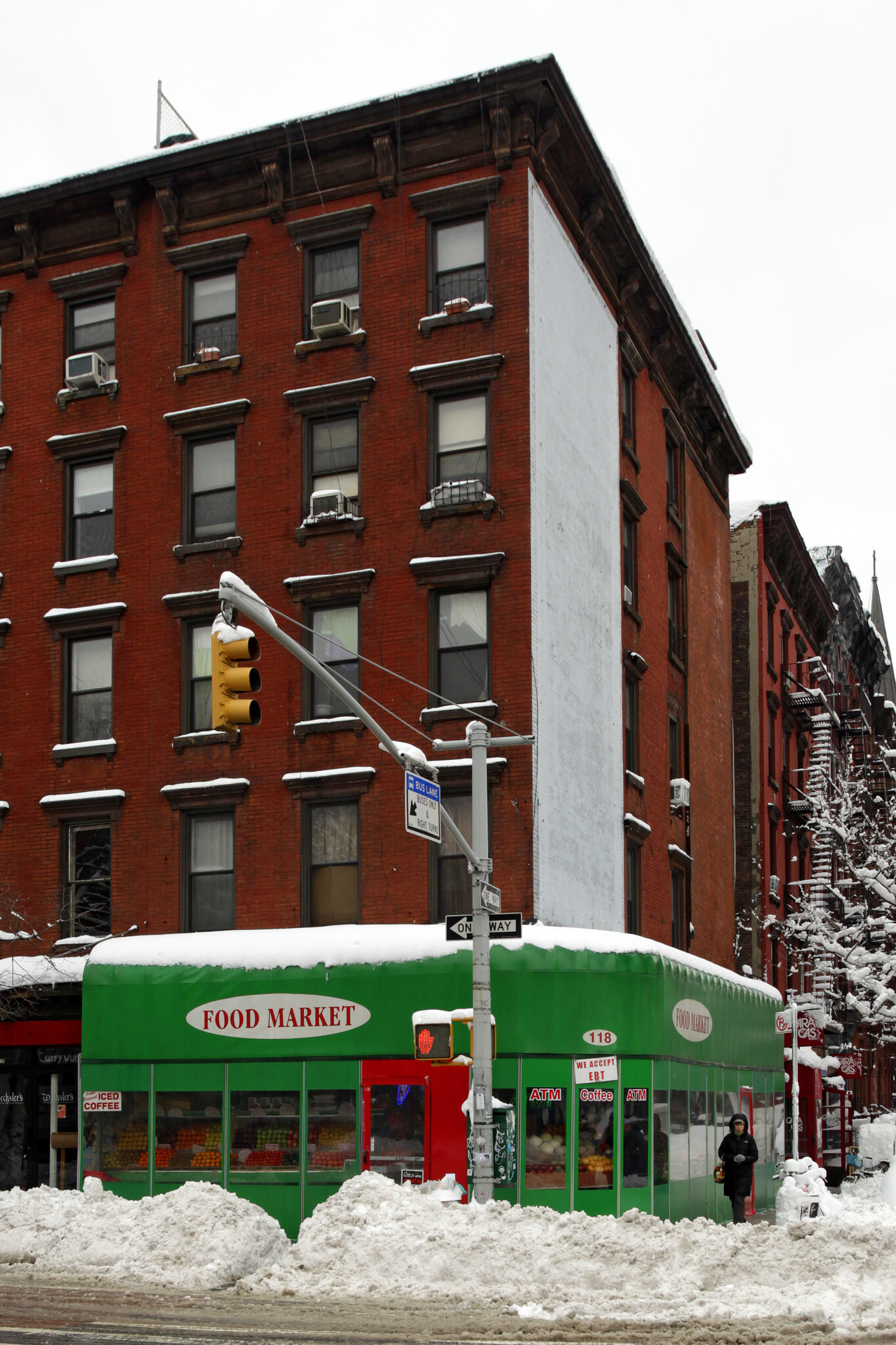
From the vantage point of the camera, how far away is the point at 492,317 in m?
26.3

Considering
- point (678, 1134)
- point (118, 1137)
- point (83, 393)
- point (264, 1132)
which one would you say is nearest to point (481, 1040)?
point (264, 1132)

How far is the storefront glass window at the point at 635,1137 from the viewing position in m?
23.7

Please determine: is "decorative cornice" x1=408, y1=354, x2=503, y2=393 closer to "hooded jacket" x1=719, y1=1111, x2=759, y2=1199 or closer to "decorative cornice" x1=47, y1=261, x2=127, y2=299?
"decorative cornice" x1=47, y1=261, x2=127, y2=299

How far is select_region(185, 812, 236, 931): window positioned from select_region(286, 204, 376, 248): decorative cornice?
10.3 meters

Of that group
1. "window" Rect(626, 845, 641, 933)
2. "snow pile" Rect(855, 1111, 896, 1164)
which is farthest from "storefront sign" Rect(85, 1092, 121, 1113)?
"snow pile" Rect(855, 1111, 896, 1164)

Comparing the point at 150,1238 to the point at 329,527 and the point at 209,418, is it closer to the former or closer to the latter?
the point at 329,527

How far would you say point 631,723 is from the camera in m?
30.2

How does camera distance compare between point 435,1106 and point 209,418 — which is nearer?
point 435,1106

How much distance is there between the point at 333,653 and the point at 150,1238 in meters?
11.1

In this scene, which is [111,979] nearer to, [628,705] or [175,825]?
[175,825]

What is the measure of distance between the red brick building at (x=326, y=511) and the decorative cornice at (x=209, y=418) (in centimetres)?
7

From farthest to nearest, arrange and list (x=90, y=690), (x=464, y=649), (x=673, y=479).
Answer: (x=673, y=479) < (x=90, y=690) < (x=464, y=649)

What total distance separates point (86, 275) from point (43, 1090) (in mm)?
14928

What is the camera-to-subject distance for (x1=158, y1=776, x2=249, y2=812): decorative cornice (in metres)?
26.6
